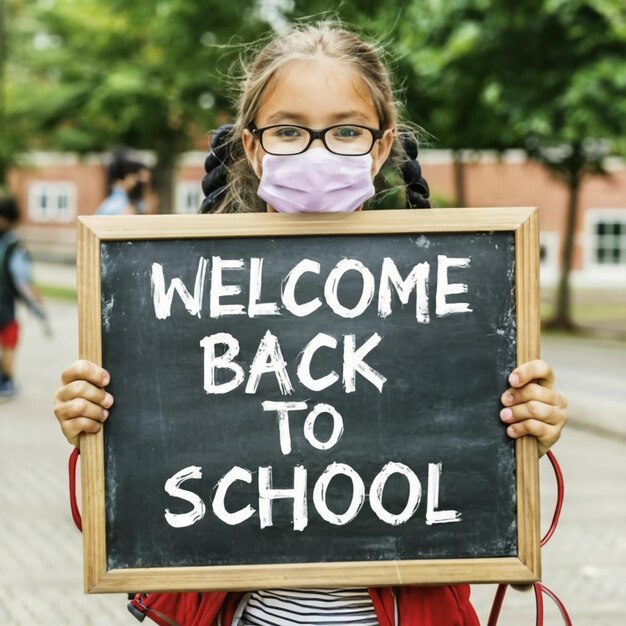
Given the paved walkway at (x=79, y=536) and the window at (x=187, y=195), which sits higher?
the window at (x=187, y=195)

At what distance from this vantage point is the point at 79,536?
5969 mm

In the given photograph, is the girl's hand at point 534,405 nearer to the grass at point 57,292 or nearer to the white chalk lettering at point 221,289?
the white chalk lettering at point 221,289

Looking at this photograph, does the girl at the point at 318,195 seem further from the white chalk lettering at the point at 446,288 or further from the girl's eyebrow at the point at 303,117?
the white chalk lettering at the point at 446,288

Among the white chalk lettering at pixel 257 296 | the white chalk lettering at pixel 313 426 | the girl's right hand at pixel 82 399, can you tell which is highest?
the white chalk lettering at pixel 257 296

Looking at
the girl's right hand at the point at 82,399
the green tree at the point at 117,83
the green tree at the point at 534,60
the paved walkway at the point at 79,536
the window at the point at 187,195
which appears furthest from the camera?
the window at the point at 187,195

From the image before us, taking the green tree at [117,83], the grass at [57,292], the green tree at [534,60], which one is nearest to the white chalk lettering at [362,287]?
the green tree at [534,60]

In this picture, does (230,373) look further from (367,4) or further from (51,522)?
(367,4)

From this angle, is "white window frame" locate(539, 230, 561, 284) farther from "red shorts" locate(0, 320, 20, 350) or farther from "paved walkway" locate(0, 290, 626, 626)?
"red shorts" locate(0, 320, 20, 350)

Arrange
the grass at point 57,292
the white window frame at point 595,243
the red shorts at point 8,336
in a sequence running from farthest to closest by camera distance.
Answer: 1. the white window frame at point 595,243
2. the grass at point 57,292
3. the red shorts at point 8,336

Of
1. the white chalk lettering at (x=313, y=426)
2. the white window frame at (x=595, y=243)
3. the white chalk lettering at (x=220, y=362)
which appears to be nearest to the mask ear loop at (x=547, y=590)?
the white chalk lettering at (x=313, y=426)

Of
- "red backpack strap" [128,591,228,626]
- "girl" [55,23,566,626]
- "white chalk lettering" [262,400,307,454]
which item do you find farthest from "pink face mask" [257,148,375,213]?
"red backpack strap" [128,591,228,626]

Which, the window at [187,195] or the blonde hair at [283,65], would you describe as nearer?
the blonde hair at [283,65]

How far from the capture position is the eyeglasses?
2178 mm

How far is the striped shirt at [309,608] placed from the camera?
6.92ft
